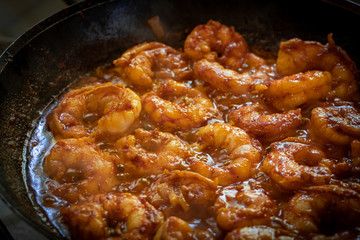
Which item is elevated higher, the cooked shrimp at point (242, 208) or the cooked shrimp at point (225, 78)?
the cooked shrimp at point (225, 78)

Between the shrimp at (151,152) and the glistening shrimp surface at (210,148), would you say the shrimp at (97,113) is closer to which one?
the glistening shrimp surface at (210,148)

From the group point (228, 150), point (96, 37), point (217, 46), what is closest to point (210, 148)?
point (228, 150)

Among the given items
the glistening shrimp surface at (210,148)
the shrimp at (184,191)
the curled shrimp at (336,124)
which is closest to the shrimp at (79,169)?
the glistening shrimp surface at (210,148)

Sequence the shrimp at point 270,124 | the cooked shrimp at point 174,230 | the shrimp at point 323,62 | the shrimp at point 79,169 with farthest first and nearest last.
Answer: the shrimp at point 323,62
the shrimp at point 270,124
the shrimp at point 79,169
the cooked shrimp at point 174,230

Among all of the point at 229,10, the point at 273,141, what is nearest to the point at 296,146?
the point at 273,141

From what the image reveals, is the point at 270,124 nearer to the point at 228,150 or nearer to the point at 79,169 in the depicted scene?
the point at 228,150

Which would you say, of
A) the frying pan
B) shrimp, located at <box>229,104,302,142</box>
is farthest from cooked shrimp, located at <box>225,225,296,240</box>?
the frying pan
